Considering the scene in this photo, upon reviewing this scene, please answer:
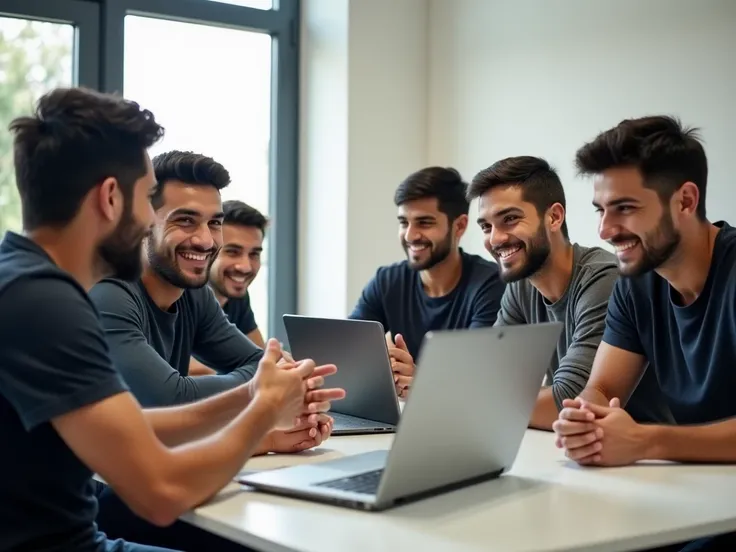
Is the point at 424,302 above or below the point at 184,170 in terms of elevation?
below

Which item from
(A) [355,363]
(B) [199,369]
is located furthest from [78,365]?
(B) [199,369]

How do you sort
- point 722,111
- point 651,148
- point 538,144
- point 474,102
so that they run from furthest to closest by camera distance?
point 474,102
point 538,144
point 722,111
point 651,148

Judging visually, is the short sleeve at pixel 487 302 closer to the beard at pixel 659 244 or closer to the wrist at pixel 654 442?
the beard at pixel 659 244

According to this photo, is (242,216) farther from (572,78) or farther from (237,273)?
(572,78)

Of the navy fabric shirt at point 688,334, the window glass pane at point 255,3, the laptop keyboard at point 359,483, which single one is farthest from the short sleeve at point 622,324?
the window glass pane at point 255,3

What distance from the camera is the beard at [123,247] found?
5.16 feet

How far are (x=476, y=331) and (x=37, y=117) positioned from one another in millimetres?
768

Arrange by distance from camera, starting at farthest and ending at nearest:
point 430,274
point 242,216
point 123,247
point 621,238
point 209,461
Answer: point 430,274 → point 242,216 → point 621,238 → point 123,247 → point 209,461

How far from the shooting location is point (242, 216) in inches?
133

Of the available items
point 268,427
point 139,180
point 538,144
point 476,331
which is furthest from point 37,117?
point 538,144

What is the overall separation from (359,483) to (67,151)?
694 millimetres

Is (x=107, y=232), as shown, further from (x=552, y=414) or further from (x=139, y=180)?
(x=552, y=414)

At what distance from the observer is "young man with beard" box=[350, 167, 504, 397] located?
336cm

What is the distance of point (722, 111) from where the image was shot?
10.3 feet
